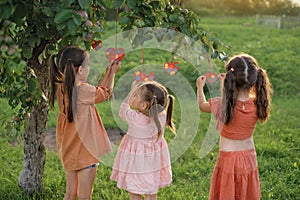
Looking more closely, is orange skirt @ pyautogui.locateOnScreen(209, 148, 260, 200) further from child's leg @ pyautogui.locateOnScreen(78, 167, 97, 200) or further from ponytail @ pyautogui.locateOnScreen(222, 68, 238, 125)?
child's leg @ pyautogui.locateOnScreen(78, 167, 97, 200)

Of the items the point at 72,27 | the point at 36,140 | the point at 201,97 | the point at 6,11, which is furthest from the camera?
the point at 36,140

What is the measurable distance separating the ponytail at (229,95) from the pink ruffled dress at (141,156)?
36cm

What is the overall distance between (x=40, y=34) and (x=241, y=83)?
116 cm

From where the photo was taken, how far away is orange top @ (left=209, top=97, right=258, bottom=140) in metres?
2.77

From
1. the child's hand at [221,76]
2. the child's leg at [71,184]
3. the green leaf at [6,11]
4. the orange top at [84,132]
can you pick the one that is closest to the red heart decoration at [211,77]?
the child's hand at [221,76]

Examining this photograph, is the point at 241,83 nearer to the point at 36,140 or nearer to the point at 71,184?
the point at 71,184

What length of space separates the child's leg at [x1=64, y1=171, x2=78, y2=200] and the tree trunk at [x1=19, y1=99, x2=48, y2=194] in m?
0.59

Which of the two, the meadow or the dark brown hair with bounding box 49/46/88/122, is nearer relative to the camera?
the dark brown hair with bounding box 49/46/88/122

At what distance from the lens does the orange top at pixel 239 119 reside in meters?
2.77

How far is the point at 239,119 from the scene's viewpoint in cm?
277

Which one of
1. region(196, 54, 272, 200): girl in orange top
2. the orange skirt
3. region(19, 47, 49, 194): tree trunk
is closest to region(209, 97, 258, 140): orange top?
region(196, 54, 272, 200): girl in orange top

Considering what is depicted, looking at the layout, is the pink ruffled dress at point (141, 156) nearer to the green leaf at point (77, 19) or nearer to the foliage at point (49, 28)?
the foliage at point (49, 28)

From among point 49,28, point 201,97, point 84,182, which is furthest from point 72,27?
point 84,182

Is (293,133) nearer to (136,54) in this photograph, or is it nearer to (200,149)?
(200,149)
